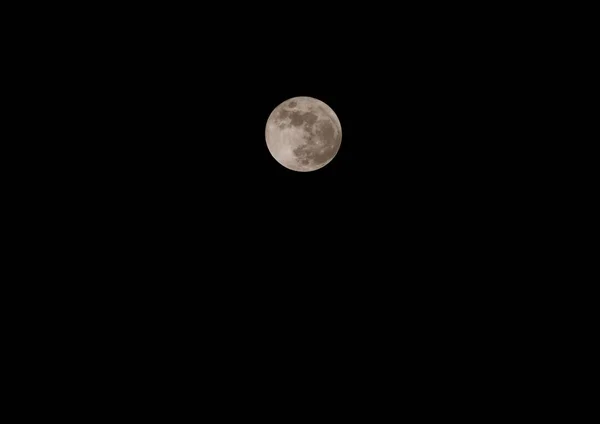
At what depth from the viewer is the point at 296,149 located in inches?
171

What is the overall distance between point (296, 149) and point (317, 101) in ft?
2.51

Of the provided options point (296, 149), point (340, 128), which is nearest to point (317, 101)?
point (340, 128)

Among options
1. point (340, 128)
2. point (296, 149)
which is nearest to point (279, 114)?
point (296, 149)

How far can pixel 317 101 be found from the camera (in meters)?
4.59

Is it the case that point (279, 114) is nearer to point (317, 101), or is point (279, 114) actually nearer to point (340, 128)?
point (317, 101)

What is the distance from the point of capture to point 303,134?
14.1 feet

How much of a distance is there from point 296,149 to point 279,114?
524mm

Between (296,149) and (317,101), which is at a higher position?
(317,101)

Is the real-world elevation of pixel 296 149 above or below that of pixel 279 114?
below

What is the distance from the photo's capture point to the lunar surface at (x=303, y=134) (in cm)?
432

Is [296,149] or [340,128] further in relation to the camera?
[340,128]

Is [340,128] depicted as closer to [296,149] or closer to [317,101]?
[317,101]

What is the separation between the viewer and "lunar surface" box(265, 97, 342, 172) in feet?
14.2

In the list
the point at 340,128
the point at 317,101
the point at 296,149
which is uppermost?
the point at 317,101
